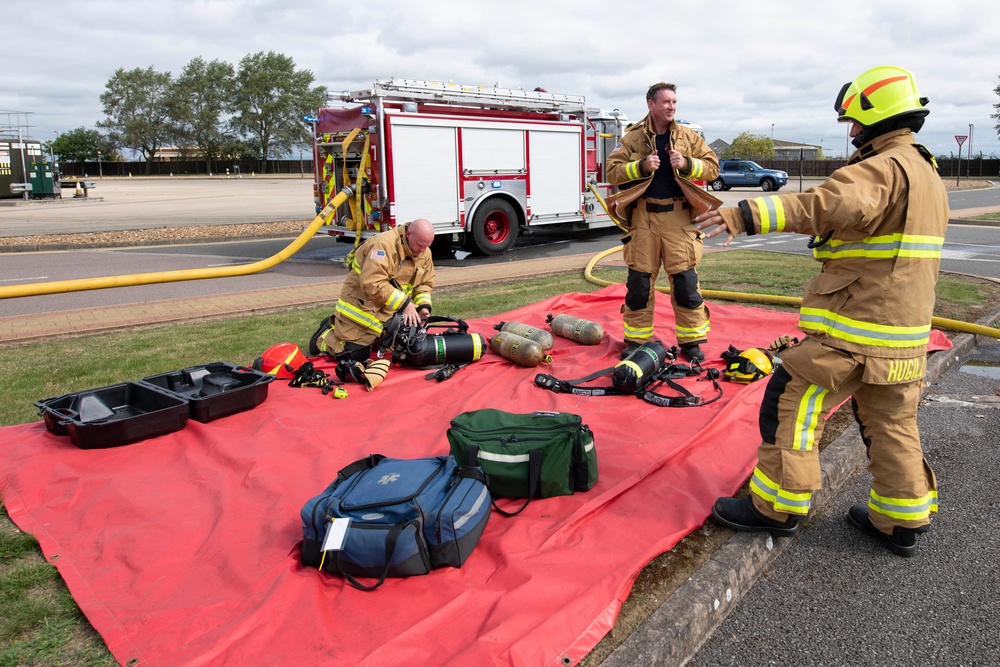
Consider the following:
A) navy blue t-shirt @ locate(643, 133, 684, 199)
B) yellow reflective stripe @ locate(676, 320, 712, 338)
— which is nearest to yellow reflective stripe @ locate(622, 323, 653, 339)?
yellow reflective stripe @ locate(676, 320, 712, 338)

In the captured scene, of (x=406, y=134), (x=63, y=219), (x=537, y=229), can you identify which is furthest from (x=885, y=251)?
(x=63, y=219)

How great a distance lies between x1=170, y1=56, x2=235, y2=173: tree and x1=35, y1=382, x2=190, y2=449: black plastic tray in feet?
254

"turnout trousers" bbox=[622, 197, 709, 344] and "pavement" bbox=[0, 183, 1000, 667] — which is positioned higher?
"turnout trousers" bbox=[622, 197, 709, 344]

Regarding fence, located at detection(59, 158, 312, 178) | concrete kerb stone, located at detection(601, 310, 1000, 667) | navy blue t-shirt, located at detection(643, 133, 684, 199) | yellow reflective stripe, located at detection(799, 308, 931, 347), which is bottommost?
concrete kerb stone, located at detection(601, 310, 1000, 667)

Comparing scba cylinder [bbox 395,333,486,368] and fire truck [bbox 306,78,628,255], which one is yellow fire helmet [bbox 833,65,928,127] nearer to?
scba cylinder [bbox 395,333,486,368]

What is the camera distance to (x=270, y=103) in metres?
75.9

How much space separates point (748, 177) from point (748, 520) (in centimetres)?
3462

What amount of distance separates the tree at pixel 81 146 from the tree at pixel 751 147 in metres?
64.3

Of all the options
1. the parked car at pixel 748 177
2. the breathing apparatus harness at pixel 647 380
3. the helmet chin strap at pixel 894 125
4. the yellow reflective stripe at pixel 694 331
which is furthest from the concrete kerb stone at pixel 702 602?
the parked car at pixel 748 177

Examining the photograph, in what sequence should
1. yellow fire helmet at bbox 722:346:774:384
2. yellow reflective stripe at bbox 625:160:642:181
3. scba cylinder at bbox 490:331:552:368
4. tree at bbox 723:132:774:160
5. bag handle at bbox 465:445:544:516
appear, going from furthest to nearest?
tree at bbox 723:132:774:160 < scba cylinder at bbox 490:331:552:368 < yellow reflective stripe at bbox 625:160:642:181 < yellow fire helmet at bbox 722:346:774:384 < bag handle at bbox 465:445:544:516

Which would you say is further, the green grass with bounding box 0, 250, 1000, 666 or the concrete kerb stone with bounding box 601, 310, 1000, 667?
the green grass with bounding box 0, 250, 1000, 666

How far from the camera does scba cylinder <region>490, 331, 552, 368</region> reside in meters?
5.65

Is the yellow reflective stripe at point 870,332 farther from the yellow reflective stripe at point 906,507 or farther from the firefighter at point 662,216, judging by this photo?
the firefighter at point 662,216

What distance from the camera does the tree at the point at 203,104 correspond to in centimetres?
7581
